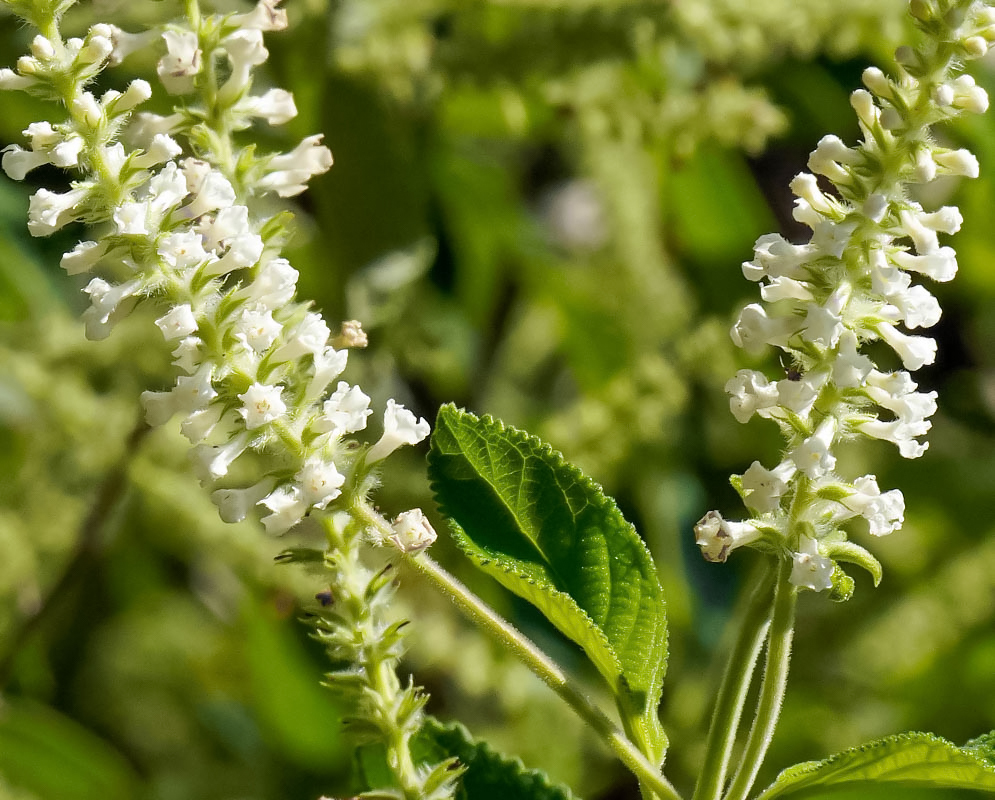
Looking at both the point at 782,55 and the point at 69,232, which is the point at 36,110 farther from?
the point at 782,55

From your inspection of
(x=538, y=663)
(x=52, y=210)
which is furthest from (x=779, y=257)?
(x=52, y=210)

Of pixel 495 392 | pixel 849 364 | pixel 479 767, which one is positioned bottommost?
pixel 495 392

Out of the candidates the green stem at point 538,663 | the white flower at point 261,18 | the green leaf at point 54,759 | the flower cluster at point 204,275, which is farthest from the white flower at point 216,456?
the green leaf at point 54,759

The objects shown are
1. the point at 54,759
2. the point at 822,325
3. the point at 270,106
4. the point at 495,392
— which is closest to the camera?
the point at 822,325

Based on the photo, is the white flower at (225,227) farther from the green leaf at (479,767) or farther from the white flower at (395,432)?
the green leaf at (479,767)

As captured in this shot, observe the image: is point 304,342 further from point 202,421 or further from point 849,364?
point 849,364

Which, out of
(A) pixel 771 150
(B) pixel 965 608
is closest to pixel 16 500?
(B) pixel 965 608

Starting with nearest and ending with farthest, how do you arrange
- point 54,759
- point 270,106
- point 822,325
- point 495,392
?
point 822,325, point 270,106, point 54,759, point 495,392

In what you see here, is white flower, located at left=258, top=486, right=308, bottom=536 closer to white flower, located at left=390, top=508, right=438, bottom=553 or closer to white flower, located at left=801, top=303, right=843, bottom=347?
white flower, located at left=390, top=508, right=438, bottom=553
